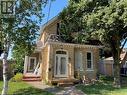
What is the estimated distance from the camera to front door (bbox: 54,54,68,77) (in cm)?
2830

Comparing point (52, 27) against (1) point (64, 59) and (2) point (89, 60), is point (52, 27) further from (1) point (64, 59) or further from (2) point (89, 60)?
(2) point (89, 60)

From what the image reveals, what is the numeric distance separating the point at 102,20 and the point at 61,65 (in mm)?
8435

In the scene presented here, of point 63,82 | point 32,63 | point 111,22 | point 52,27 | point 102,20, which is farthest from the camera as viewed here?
point 32,63

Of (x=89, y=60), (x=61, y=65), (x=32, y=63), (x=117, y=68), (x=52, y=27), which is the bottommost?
(x=117, y=68)

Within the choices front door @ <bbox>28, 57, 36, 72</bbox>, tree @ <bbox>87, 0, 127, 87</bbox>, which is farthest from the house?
tree @ <bbox>87, 0, 127, 87</bbox>

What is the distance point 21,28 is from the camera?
2122 cm

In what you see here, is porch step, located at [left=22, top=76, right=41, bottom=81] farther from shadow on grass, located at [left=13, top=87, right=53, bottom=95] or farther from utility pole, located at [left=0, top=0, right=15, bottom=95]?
utility pole, located at [left=0, top=0, right=15, bottom=95]

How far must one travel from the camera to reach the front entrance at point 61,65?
28.3 meters

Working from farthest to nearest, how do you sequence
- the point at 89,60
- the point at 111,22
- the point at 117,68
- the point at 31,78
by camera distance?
the point at 89,60, the point at 31,78, the point at 117,68, the point at 111,22

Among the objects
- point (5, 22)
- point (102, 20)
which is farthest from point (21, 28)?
point (102, 20)

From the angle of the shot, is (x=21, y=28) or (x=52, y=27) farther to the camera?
(x=52, y=27)

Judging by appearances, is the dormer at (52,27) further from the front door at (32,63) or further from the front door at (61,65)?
the front door at (61,65)

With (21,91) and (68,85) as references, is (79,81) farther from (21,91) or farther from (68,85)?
(21,91)

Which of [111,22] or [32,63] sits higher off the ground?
[111,22]
